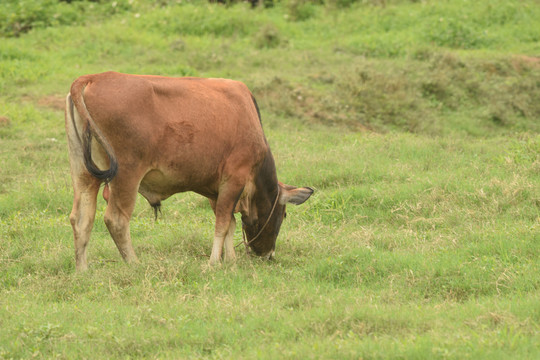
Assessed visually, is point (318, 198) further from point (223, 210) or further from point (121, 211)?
point (121, 211)

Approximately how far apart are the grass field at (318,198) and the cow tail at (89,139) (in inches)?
31.1

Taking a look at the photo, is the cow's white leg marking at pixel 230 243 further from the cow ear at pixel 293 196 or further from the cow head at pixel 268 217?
A: the cow ear at pixel 293 196

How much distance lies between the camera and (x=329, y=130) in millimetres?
11523

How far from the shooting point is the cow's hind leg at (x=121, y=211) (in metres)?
5.71

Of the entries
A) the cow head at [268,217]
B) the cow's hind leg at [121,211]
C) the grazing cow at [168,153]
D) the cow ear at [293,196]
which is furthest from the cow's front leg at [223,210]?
the cow's hind leg at [121,211]

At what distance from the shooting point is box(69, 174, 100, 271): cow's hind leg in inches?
229

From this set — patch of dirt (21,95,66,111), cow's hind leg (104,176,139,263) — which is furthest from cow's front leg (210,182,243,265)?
patch of dirt (21,95,66,111)

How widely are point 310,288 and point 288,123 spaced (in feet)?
21.2

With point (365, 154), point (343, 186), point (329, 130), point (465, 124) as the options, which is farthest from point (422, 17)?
point (343, 186)

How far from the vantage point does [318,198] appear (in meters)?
7.94

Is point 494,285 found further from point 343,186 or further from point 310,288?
point 343,186

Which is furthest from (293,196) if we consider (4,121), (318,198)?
(4,121)

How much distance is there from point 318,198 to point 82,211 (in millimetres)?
2922

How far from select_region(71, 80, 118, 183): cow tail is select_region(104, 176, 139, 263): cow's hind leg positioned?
14cm
